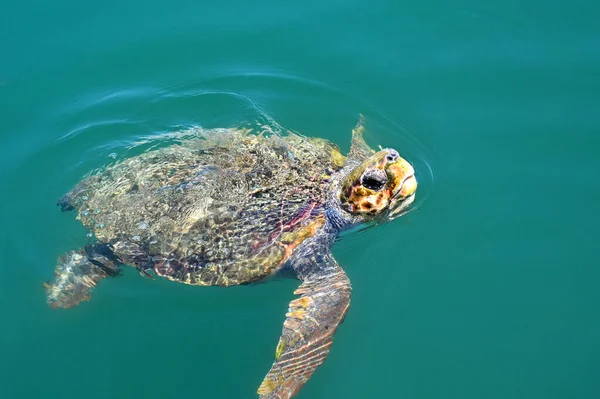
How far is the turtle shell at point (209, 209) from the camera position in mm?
4297

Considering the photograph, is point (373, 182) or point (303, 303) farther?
point (373, 182)

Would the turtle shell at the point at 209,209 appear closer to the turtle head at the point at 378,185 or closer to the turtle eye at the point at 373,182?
the turtle head at the point at 378,185

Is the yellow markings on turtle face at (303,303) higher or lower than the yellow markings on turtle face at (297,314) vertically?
higher

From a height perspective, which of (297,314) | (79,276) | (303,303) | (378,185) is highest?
(378,185)

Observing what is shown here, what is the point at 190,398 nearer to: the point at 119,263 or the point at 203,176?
the point at 119,263

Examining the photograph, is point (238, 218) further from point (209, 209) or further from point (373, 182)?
point (373, 182)

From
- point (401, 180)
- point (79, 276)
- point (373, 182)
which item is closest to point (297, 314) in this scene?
point (373, 182)

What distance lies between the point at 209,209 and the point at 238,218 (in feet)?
0.87

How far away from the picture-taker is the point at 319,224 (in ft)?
15.1

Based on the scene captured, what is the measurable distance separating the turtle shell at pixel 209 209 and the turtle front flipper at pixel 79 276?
0.25 meters

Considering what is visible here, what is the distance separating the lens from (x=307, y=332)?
12.7 feet


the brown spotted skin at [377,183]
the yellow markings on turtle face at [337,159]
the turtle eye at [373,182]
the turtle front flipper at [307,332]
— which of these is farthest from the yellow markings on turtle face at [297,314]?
the yellow markings on turtle face at [337,159]

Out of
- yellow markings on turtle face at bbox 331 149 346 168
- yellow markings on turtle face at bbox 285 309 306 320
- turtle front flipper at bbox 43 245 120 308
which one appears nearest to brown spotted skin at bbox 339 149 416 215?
yellow markings on turtle face at bbox 331 149 346 168

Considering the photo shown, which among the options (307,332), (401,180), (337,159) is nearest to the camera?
(307,332)
